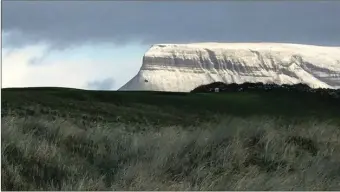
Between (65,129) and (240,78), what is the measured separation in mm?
37077

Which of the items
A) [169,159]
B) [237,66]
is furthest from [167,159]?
[237,66]

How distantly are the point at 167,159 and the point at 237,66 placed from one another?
138ft

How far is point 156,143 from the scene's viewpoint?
947 cm

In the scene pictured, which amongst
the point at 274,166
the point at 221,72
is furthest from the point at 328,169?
the point at 221,72

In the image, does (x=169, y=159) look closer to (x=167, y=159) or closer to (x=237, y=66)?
(x=167, y=159)

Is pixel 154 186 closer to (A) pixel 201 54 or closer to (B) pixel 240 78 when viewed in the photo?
(B) pixel 240 78

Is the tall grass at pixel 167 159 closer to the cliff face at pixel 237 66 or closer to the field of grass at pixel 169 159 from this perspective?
the field of grass at pixel 169 159

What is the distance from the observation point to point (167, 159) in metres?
8.24

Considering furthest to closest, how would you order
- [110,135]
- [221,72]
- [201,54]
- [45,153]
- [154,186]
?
1. [201,54]
2. [221,72]
3. [110,135]
4. [45,153]
5. [154,186]

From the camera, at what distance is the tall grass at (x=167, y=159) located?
24.0 feet

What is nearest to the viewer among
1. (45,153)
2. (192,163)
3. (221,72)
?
(45,153)

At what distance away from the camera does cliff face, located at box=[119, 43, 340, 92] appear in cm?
3832

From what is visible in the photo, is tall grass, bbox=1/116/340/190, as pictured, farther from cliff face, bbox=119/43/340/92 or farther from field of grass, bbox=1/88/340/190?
cliff face, bbox=119/43/340/92

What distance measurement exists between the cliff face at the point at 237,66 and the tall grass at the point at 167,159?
21.9 metres
